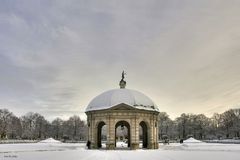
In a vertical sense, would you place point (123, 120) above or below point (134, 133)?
above

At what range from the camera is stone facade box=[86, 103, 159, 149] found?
1850 inches

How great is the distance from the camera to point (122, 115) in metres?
47.2

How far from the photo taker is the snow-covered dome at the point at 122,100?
157 feet

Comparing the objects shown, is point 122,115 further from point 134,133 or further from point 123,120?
point 134,133

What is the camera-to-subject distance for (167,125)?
136 meters

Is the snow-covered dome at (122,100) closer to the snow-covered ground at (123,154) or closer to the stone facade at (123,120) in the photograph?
the stone facade at (123,120)

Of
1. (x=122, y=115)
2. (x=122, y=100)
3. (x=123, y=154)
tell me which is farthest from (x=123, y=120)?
(x=123, y=154)

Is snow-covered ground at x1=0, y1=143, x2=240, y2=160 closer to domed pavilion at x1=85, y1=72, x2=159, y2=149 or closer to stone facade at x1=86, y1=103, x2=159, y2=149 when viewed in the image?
stone facade at x1=86, y1=103, x2=159, y2=149

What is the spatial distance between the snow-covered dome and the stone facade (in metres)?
0.71

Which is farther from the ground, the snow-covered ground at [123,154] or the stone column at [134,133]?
the stone column at [134,133]

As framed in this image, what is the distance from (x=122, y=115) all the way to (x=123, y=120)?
0.79m

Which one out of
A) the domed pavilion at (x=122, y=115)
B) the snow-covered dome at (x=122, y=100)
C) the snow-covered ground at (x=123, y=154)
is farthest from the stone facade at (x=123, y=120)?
the snow-covered ground at (x=123, y=154)

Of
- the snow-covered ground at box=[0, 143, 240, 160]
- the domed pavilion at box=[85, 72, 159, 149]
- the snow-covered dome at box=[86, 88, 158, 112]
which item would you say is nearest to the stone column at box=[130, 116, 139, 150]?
the domed pavilion at box=[85, 72, 159, 149]

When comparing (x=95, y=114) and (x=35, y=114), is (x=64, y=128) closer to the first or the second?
(x=35, y=114)
